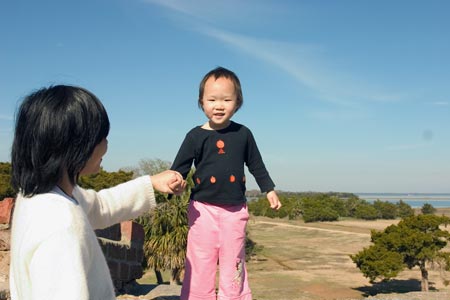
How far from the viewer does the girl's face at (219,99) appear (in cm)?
379

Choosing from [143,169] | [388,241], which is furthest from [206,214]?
[388,241]

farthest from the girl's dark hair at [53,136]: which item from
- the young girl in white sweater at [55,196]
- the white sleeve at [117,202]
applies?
the white sleeve at [117,202]

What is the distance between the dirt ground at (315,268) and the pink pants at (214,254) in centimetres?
1451

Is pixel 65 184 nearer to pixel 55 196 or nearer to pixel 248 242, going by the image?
pixel 55 196

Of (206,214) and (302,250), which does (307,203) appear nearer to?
(302,250)

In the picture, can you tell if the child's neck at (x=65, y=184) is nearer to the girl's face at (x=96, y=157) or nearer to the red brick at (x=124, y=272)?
the girl's face at (x=96, y=157)

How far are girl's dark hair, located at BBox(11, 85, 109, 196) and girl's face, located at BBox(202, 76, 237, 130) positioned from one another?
2.13m

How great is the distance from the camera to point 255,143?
4.13m

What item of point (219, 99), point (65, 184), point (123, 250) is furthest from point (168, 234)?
point (65, 184)

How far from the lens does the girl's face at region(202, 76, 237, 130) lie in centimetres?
379

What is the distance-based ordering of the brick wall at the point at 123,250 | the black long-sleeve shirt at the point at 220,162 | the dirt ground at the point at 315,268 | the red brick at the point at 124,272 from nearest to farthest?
the black long-sleeve shirt at the point at 220,162 → the brick wall at the point at 123,250 → the red brick at the point at 124,272 → the dirt ground at the point at 315,268

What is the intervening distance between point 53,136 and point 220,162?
2.31 metres

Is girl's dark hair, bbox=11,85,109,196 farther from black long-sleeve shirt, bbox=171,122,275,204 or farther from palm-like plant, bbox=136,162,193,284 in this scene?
palm-like plant, bbox=136,162,193,284

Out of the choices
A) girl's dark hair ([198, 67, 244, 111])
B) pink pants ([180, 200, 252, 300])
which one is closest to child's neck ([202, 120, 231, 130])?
girl's dark hair ([198, 67, 244, 111])
